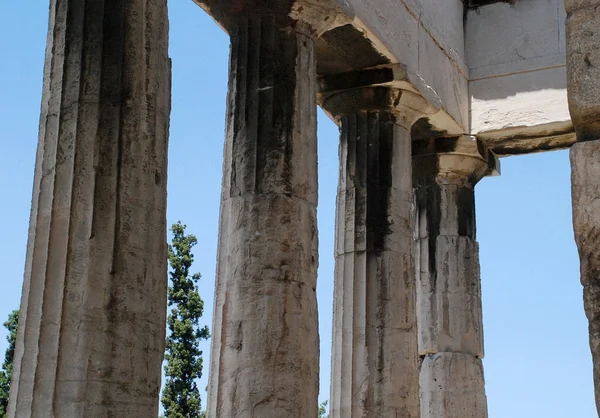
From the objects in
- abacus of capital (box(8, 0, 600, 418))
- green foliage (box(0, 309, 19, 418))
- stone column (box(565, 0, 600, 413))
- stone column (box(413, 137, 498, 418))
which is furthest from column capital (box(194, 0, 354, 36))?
green foliage (box(0, 309, 19, 418))

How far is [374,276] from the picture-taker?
1945cm

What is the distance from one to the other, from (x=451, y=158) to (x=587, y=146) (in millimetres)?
17523

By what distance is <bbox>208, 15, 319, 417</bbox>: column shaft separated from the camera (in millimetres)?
15039

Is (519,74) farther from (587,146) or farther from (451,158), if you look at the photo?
(587,146)

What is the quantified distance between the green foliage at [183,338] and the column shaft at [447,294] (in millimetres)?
12120

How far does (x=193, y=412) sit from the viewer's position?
1325 inches

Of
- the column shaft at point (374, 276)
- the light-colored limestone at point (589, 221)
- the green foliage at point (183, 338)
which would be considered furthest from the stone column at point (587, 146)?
the green foliage at point (183, 338)

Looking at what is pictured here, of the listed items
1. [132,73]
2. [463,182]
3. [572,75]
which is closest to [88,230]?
[132,73]

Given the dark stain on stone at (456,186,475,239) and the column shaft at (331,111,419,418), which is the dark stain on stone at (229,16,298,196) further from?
the dark stain on stone at (456,186,475,239)

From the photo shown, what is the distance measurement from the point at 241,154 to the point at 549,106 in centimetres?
998

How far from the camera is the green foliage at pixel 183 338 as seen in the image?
33688 mm

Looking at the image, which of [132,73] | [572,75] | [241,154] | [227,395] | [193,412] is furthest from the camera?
[193,412]

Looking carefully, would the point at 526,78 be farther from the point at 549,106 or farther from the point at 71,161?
the point at 71,161

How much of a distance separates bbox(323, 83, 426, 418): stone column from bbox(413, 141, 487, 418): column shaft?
3.77 meters
